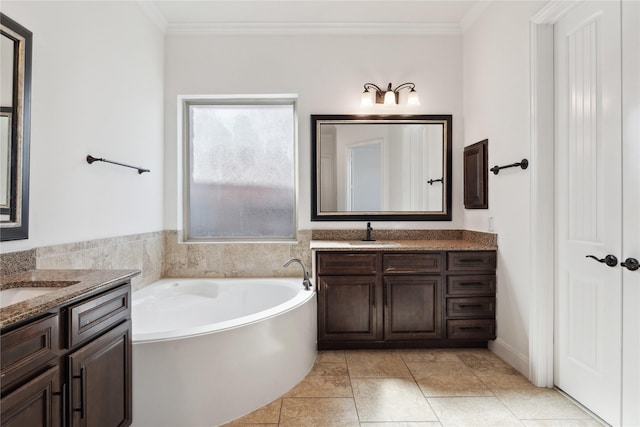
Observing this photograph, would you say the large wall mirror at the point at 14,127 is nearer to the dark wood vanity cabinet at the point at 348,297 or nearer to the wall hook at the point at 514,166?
the dark wood vanity cabinet at the point at 348,297

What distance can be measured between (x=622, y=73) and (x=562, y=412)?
1.81 meters

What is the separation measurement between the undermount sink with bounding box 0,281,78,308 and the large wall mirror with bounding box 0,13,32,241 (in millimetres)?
265

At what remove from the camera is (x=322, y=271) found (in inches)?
104

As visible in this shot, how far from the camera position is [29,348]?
101 centimetres

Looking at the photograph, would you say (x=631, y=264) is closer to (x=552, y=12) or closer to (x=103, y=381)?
(x=552, y=12)

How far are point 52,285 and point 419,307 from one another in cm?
233

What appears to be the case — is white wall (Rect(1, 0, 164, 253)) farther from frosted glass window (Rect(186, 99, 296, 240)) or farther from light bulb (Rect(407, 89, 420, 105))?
light bulb (Rect(407, 89, 420, 105))

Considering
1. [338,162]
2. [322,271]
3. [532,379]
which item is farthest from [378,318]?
[338,162]

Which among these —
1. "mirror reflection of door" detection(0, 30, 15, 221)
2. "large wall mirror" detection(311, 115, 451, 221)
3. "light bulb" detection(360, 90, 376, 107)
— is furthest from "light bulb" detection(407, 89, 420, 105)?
"mirror reflection of door" detection(0, 30, 15, 221)

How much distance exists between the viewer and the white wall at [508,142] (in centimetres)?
226

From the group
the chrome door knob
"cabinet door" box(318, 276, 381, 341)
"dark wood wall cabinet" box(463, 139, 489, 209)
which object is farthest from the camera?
"dark wood wall cabinet" box(463, 139, 489, 209)

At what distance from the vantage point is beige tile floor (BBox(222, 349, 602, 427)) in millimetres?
1810

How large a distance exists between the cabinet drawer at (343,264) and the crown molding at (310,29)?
205cm

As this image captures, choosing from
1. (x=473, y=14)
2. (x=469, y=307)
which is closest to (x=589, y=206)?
(x=469, y=307)
